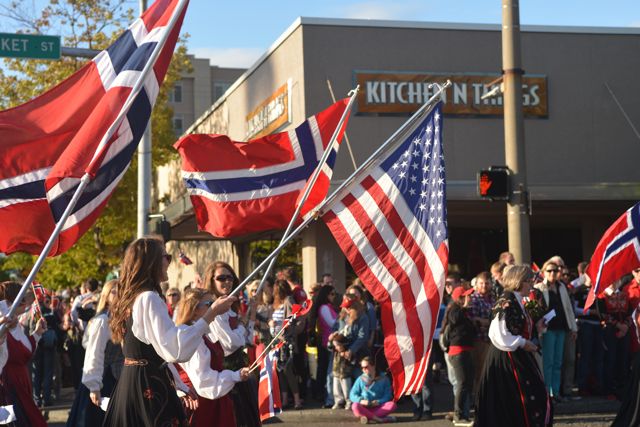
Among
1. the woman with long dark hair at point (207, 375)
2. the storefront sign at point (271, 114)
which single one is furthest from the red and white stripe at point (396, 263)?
the storefront sign at point (271, 114)

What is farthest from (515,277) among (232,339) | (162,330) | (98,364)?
(162,330)

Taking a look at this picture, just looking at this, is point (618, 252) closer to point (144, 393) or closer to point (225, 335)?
point (225, 335)

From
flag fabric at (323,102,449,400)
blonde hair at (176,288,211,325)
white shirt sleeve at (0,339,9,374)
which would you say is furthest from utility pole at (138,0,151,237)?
blonde hair at (176,288,211,325)

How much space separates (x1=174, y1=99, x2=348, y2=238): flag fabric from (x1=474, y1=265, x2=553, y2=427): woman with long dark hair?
6.78 ft

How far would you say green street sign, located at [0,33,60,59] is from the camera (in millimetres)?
12805

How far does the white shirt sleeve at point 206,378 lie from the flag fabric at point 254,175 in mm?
1128

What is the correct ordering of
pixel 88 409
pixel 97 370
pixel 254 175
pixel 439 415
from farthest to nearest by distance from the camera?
pixel 439 415 → pixel 88 409 → pixel 97 370 → pixel 254 175

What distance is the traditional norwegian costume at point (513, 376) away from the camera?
31.7 ft

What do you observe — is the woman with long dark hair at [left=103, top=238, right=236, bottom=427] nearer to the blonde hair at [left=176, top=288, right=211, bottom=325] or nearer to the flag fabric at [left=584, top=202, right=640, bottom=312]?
the blonde hair at [left=176, top=288, right=211, bottom=325]

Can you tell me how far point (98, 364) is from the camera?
9.31 meters

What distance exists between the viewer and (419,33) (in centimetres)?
2209

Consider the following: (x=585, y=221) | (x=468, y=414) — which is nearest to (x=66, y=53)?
(x=468, y=414)

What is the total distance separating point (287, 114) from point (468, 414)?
1034 cm

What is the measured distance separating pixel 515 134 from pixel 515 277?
3968 millimetres
